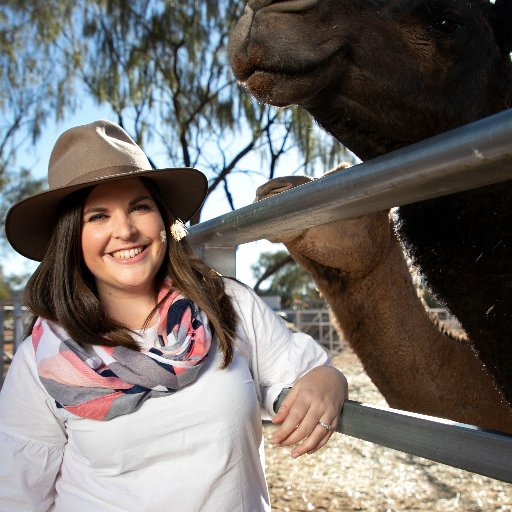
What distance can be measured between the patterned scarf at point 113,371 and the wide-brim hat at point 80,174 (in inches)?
14.2

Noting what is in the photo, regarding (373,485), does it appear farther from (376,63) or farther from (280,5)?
(280,5)

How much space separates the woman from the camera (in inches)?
57.0

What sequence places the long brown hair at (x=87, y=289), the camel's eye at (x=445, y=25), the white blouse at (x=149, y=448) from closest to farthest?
1. the white blouse at (x=149, y=448)
2. the long brown hair at (x=87, y=289)
3. the camel's eye at (x=445, y=25)

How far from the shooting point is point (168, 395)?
1493 millimetres

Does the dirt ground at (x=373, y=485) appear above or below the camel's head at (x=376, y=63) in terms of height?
below

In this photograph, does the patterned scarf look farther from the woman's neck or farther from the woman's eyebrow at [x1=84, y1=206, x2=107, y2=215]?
the woman's eyebrow at [x1=84, y1=206, x2=107, y2=215]

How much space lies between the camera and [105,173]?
1630 millimetres

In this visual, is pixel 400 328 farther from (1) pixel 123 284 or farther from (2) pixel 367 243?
(1) pixel 123 284

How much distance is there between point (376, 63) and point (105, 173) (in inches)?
35.1

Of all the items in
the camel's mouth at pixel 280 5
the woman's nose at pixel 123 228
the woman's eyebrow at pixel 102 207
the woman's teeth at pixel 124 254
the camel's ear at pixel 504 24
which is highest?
the camel's ear at pixel 504 24

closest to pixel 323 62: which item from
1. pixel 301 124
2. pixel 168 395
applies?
pixel 168 395

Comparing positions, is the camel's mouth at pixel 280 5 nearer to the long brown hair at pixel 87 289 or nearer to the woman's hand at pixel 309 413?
the long brown hair at pixel 87 289

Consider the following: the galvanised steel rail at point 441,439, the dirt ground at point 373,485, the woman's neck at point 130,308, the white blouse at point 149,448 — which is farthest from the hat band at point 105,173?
the dirt ground at point 373,485

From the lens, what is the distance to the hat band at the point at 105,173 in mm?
1596
